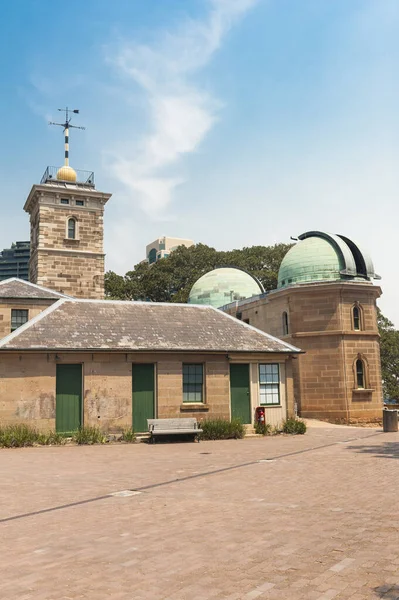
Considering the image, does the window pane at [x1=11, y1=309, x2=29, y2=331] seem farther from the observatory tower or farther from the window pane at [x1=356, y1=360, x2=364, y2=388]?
the window pane at [x1=356, y1=360, x2=364, y2=388]

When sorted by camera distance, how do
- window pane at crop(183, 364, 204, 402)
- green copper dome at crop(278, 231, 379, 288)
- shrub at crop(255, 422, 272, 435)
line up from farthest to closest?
green copper dome at crop(278, 231, 379, 288) < shrub at crop(255, 422, 272, 435) < window pane at crop(183, 364, 204, 402)

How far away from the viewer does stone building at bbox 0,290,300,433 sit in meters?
19.4

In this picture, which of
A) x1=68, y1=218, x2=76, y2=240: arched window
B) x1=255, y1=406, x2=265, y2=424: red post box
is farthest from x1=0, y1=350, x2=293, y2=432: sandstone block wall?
x1=68, y1=218, x2=76, y2=240: arched window

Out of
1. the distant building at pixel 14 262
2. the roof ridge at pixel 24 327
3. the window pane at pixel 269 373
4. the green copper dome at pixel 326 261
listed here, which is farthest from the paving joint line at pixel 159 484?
the distant building at pixel 14 262

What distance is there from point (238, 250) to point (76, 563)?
57.8 meters

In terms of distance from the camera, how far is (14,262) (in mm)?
168625

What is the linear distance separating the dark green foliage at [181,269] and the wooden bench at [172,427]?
39355mm

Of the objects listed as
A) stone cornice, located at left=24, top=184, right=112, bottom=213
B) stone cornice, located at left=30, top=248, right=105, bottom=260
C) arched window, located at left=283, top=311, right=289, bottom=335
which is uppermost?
stone cornice, located at left=24, top=184, right=112, bottom=213

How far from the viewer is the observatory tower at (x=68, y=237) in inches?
1532

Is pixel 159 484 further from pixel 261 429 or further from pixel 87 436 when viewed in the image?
pixel 261 429

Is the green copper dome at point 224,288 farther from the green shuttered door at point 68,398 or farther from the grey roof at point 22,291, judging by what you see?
the green shuttered door at point 68,398

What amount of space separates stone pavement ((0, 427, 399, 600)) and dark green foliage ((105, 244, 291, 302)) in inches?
1793

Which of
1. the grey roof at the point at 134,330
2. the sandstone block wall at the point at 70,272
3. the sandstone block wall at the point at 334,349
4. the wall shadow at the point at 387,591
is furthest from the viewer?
the sandstone block wall at the point at 70,272

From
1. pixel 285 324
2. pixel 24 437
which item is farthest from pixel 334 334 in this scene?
pixel 24 437
